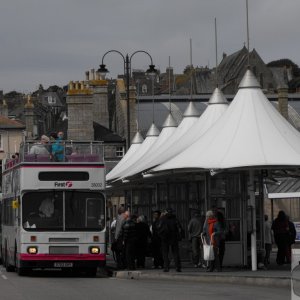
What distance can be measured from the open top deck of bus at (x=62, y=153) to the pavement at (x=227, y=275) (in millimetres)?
3301

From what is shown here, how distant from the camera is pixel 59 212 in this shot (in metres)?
26.9

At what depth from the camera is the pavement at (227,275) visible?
75.3 ft

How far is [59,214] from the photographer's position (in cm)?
2686

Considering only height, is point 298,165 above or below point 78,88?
below

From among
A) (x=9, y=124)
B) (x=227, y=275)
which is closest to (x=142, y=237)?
(x=227, y=275)

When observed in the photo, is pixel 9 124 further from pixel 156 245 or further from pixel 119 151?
pixel 156 245

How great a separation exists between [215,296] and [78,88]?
4738 cm

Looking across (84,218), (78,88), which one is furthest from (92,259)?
(78,88)

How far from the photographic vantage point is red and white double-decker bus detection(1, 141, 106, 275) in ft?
87.6

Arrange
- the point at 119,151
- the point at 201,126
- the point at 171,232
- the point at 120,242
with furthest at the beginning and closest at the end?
the point at 119,151 < the point at 201,126 < the point at 120,242 < the point at 171,232

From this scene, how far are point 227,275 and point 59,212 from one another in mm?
5151

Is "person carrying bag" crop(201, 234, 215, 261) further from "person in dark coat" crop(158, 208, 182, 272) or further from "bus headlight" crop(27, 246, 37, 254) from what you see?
"bus headlight" crop(27, 246, 37, 254)

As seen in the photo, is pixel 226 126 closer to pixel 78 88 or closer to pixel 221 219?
pixel 221 219

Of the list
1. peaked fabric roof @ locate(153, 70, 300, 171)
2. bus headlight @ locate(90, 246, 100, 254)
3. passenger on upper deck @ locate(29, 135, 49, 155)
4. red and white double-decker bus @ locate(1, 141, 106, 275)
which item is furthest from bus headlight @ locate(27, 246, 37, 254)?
peaked fabric roof @ locate(153, 70, 300, 171)
